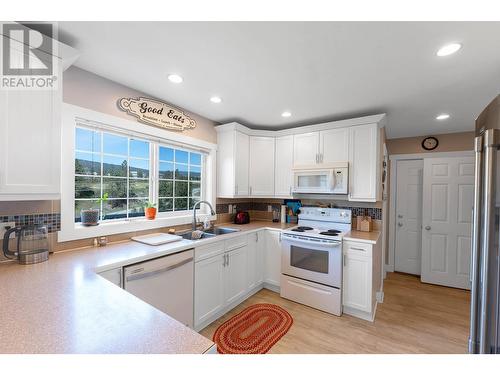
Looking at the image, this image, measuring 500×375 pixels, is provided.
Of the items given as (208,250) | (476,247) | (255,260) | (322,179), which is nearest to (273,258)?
(255,260)

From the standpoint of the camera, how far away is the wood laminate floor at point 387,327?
6.31 ft

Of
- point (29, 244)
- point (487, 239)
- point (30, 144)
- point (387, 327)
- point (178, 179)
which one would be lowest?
point (387, 327)

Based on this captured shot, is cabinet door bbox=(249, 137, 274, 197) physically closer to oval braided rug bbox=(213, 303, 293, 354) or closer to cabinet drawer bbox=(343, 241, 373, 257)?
cabinet drawer bbox=(343, 241, 373, 257)

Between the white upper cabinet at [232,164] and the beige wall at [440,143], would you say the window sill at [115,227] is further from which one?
the beige wall at [440,143]

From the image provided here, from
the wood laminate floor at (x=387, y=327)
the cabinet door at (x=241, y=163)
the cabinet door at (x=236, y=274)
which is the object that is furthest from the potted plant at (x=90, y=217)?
the cabinet door at (x=241, y=163)

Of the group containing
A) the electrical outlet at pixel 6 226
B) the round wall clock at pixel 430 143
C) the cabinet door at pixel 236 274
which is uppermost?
the round wall clock at pixel 430 143

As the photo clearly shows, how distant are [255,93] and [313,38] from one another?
929mm

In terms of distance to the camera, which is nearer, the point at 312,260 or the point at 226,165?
the point at 312,260

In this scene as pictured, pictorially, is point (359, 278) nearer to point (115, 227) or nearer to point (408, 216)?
point (408, 216)

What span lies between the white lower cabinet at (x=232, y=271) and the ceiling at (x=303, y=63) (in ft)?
5.25

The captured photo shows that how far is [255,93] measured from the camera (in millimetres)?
2230

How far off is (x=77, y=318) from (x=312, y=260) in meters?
2.27

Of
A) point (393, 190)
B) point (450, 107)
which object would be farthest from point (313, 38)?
point (393, 190)

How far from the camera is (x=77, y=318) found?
82 centimetres
